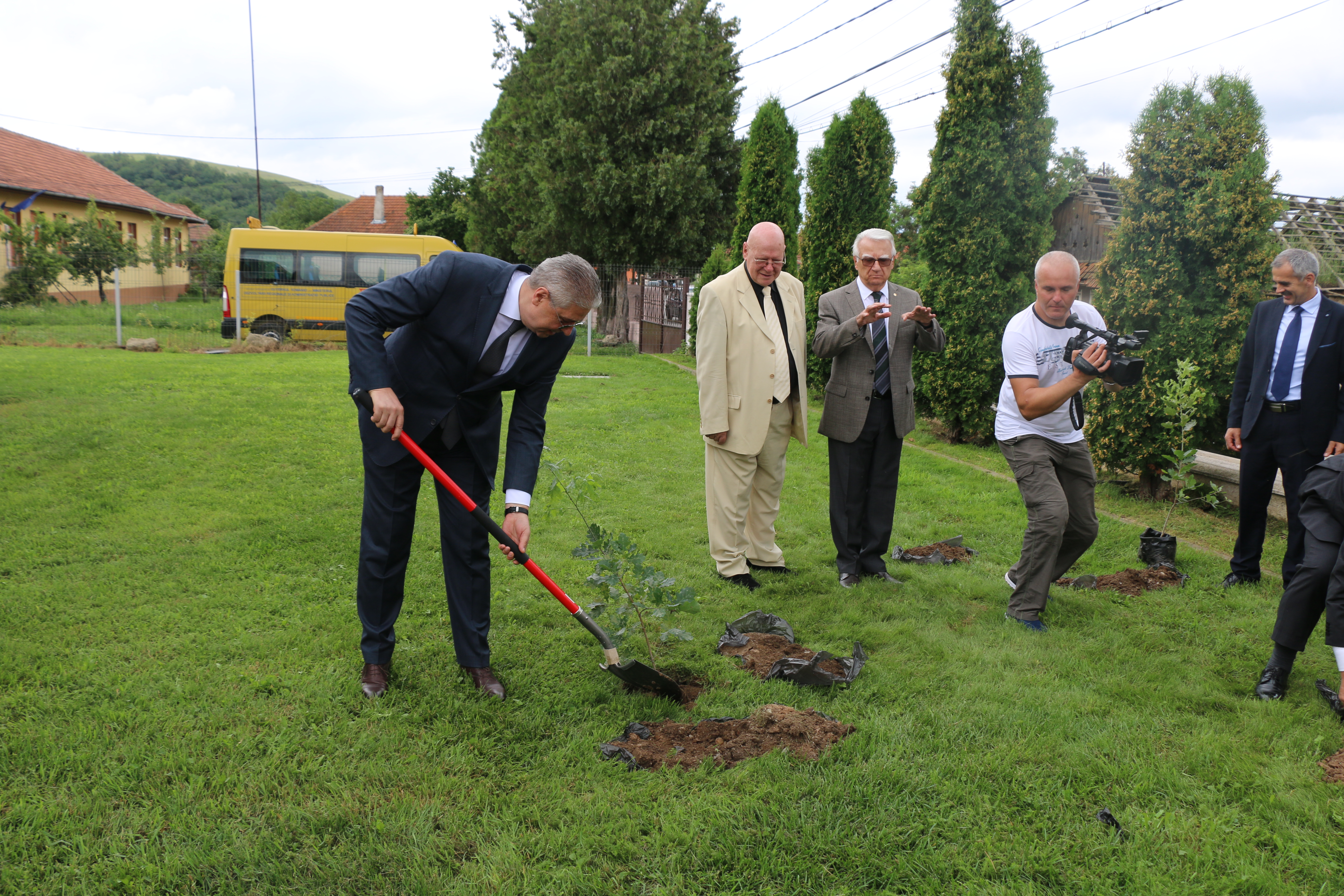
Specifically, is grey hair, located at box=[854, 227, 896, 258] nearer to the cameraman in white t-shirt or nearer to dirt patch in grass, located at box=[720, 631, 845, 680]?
the cameraman in white t-shirt

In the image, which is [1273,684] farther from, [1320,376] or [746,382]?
[746,382]

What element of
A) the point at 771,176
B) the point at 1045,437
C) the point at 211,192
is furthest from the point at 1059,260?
the point at 211,192

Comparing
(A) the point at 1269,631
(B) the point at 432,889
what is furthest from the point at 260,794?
(A) the point at 1269,631

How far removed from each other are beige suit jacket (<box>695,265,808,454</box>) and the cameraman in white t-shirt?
45.0 inches

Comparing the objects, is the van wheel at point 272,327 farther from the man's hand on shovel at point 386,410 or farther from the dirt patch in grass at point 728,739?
the dirt patch in grass at point 728,739

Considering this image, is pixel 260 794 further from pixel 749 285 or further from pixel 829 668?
pixel 749 285

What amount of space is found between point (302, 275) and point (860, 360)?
15355 mm

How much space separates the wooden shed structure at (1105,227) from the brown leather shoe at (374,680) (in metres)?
10.1

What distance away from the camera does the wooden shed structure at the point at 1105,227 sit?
12391 millimetres

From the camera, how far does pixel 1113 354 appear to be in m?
3.71

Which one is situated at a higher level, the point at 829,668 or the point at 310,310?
the point at 310,310

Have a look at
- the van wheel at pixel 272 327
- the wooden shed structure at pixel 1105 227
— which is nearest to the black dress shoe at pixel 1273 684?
the wooden shed structure at pixel 1105 227

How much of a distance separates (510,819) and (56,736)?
5.37 ft

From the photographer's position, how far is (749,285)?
190 inches
